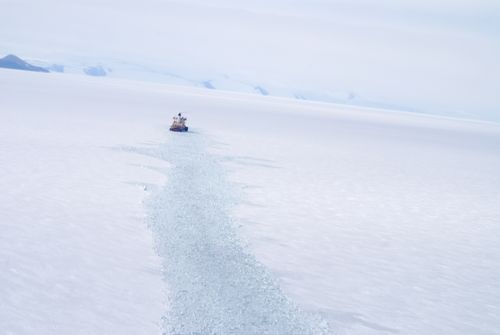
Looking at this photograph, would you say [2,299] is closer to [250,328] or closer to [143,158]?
[250,328]

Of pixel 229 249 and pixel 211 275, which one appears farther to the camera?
pixel 229 249

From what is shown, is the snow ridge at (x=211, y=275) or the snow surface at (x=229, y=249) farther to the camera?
the snow surface at (x=229, y=249)

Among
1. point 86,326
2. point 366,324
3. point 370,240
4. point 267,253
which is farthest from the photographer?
point 370,240

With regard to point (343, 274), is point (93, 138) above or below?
below

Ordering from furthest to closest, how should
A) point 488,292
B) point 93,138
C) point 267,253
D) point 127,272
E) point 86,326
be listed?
point 93,138
point 267,253
point 488,292
point 127,272
point 86,326

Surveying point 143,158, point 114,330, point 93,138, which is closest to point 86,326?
point 114,330

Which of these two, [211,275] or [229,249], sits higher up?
[211,275]

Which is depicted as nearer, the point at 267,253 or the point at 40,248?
the point at 40,248

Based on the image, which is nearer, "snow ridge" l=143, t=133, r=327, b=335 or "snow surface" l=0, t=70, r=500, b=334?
"snow ridge" l=143, t=133, r=327, b=335
